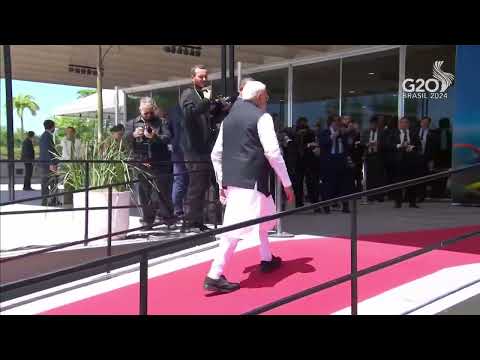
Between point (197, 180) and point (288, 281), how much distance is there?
1.76 meters

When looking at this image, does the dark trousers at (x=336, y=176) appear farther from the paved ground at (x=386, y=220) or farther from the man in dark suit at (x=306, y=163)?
the paved ground at (x=386, y=220)

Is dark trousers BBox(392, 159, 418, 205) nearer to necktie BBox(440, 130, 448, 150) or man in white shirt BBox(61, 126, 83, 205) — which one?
necktie BBox(440, 130, 448, 150)

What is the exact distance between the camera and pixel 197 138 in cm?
556

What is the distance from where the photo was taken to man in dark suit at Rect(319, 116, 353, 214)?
8406mm

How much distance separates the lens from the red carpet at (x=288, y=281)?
3.93 meters

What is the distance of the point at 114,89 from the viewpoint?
68.3 ft

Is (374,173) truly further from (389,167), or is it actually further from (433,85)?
(433,85)

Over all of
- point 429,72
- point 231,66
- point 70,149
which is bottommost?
point 70,149

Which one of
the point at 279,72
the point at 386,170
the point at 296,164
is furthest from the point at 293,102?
the point at 296,164

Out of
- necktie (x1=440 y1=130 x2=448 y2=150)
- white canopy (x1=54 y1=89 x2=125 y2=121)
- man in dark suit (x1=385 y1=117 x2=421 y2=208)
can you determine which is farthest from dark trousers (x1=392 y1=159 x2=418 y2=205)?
white canopy (x1=54 y1=89 x2=125 y2=121)

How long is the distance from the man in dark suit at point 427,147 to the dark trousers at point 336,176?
1673 mm

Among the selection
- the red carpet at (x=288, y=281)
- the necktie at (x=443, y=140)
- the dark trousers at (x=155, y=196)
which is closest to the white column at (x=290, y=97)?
the necktie at (x=443, y=140)

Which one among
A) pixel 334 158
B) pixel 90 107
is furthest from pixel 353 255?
pixel 90 107

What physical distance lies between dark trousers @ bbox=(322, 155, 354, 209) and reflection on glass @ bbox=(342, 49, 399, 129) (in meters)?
2.89
